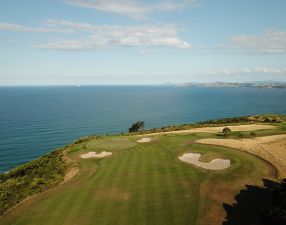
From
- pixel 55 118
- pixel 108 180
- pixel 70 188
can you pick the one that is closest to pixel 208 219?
pixel 108 180

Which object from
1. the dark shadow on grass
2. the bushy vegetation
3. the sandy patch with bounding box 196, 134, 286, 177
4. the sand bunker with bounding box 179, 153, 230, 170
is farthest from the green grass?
the bushy vegetation

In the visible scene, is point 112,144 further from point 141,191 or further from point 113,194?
point 141,191

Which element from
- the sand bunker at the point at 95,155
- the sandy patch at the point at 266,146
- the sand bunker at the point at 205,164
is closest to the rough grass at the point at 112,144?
the sand bunker at the point at 95,155

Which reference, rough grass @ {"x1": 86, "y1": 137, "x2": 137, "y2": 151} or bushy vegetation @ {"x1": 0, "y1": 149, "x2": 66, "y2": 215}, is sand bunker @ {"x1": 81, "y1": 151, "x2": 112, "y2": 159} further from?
bushy vegetation @ {"x1": 0, "y1": 149, "x2": 66, "y2": 215}

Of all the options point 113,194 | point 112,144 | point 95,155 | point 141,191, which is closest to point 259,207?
point 141,191

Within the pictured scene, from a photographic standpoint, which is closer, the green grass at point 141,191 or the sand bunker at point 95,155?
the green grass at point 141,191

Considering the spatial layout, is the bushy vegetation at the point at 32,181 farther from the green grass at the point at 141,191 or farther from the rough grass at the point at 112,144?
the rough grass at the point at 112,144
